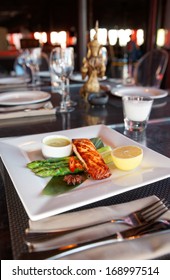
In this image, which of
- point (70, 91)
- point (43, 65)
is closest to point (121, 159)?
point (70, 91)

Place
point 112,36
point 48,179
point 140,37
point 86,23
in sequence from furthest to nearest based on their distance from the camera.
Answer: point 112,36, point 140,37, point 86,23, point 48,179

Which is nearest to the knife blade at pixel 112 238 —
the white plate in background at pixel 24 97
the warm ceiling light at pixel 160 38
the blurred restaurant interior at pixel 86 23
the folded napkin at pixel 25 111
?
the folded napkin at pixel 25 111

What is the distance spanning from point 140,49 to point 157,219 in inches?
189

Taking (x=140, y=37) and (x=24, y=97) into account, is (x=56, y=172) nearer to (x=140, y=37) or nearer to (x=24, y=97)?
(x=24, y=97)

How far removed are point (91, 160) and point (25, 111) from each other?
542 mm

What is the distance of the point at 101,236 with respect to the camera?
40 centimetres

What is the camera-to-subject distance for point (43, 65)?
2.79 m

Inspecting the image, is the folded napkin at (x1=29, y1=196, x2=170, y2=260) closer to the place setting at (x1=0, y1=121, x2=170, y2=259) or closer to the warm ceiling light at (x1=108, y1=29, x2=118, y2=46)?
the place setting at (x1=0, y1=121, x2=170, y2=259)

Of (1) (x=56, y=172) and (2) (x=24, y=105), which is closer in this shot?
(1) (x=56, y=172)

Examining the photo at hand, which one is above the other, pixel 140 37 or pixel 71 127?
pixel 140 37

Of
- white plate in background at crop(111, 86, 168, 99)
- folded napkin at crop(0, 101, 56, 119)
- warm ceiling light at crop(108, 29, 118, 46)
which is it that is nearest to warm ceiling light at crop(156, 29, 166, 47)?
warm ceiling light at crop(108, 29, 118, 46)

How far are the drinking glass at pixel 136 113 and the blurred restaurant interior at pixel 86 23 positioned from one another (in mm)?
1385

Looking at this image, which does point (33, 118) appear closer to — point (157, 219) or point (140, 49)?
point (157, 219)

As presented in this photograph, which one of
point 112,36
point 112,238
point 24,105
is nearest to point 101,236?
point 112,238
